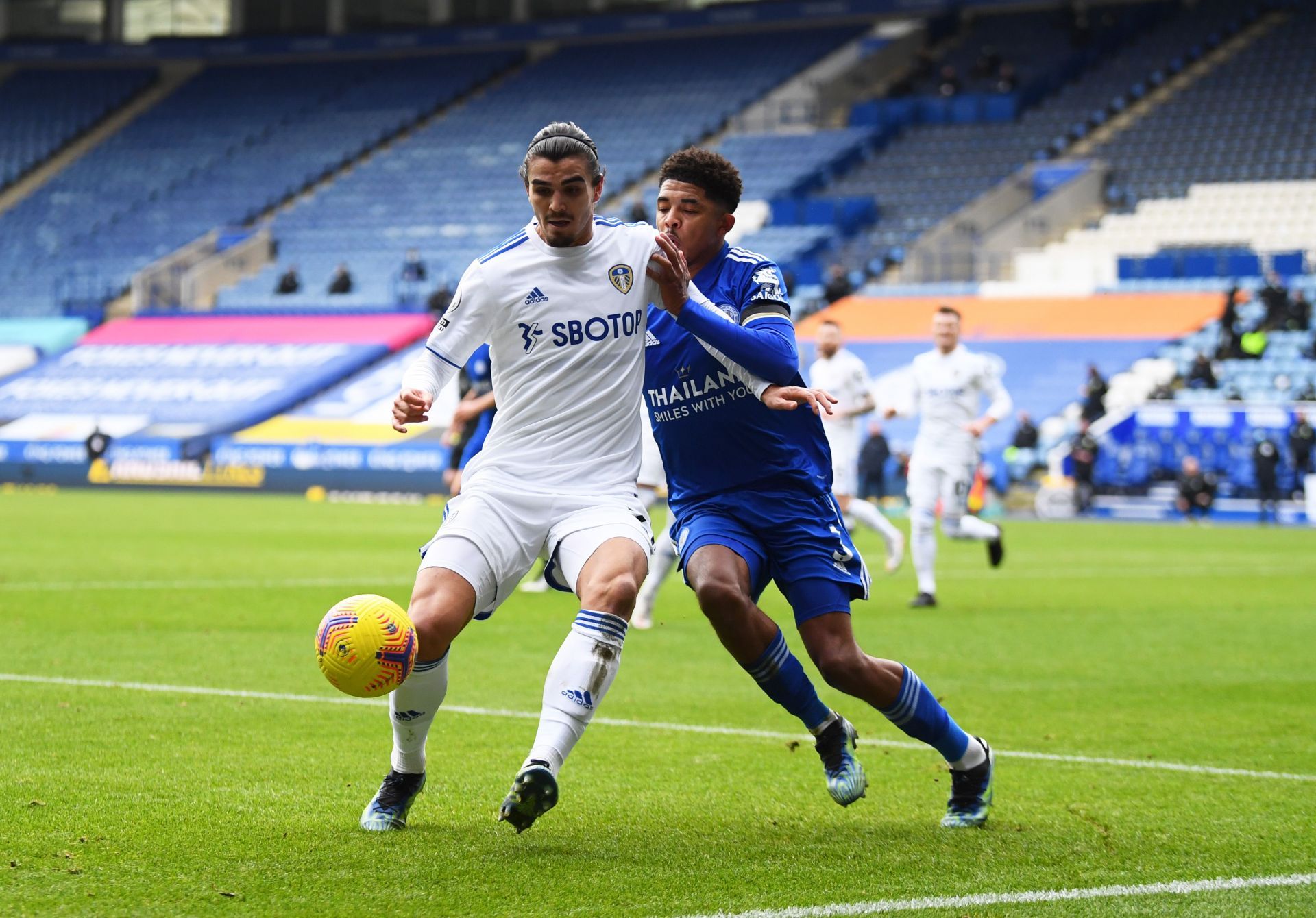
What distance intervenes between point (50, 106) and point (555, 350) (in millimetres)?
53272

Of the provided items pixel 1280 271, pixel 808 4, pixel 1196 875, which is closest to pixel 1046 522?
pixel 1280 271

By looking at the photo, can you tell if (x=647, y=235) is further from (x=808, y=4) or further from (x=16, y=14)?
(x=16, y=14)

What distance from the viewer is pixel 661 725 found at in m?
7.86

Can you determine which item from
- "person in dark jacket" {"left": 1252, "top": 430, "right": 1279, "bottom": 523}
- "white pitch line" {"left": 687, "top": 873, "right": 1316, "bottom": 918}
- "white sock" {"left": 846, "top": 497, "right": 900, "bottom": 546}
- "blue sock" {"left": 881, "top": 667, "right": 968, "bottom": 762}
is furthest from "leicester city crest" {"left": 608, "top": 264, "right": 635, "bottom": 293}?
"person in dark jacket" {"left": 1252, "top": 430, "right": 1279, "bottom": 523}

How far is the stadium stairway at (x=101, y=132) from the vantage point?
172 ft

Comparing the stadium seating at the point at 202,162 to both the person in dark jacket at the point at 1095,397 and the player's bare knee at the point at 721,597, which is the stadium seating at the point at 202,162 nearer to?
the person in dark jacket at the point at 1095,397

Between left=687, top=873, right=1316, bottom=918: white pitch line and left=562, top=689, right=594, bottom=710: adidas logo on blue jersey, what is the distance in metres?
1.03

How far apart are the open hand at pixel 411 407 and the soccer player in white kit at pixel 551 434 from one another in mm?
33

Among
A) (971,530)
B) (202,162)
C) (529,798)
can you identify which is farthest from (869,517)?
(202,162)

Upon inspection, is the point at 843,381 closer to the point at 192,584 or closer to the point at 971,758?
the point at 192,584

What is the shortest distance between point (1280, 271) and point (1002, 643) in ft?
81.6

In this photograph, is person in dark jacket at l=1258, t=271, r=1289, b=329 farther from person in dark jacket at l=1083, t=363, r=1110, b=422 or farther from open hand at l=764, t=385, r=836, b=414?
open hand at l=764, t=385, r=836, b=414

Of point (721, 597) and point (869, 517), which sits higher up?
point (721, 597)

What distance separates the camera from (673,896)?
454 cm
